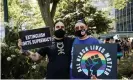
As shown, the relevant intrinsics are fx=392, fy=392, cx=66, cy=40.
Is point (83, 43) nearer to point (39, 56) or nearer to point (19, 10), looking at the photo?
point (39, 56)

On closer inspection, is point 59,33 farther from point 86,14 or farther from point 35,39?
point 86,14

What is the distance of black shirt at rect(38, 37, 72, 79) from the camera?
18.9 feet

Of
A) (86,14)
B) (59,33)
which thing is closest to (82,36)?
(59,33)

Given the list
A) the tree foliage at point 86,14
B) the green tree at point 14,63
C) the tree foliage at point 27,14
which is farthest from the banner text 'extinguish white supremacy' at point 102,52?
the tree foliage at point 86,14

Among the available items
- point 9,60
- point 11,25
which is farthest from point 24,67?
point 11,25

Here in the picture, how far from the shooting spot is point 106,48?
555 centimetres

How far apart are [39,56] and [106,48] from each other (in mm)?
1065

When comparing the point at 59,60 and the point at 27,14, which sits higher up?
the point at 59,60

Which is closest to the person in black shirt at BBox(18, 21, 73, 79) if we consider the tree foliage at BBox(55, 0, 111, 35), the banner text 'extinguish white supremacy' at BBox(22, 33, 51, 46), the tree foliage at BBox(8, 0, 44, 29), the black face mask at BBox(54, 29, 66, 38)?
the black face mask at BBox(54, 29, 66, 38)

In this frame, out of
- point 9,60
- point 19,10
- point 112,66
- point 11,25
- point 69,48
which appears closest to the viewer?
point 112,66

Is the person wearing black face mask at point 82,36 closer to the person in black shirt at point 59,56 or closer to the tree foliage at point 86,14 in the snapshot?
the person in black shirt at point 59,56

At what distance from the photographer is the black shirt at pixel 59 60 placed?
18.9ft

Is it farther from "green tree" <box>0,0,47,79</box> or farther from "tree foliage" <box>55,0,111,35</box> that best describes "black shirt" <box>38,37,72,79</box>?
"tree foliage" <box>55,0,111,35</box>

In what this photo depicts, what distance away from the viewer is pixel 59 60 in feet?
19.0
